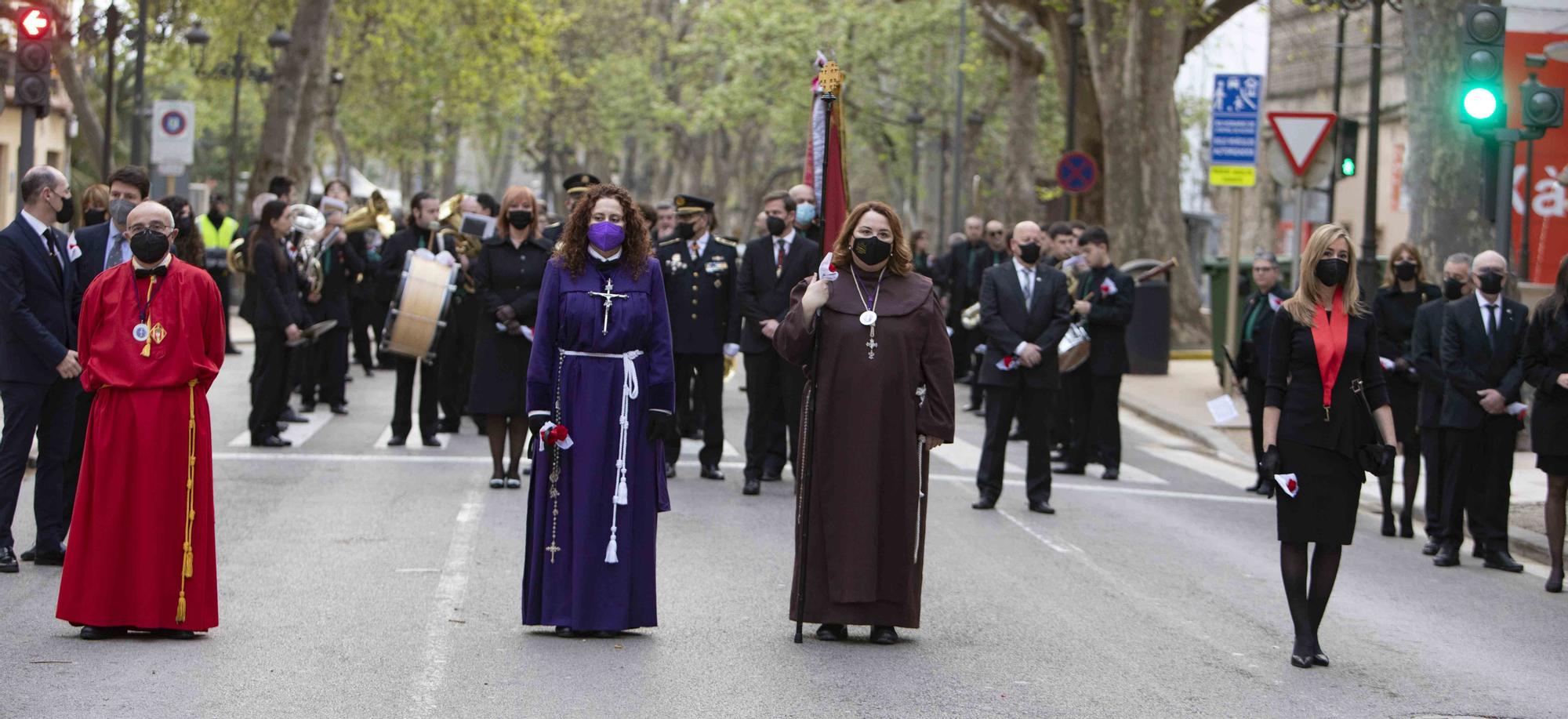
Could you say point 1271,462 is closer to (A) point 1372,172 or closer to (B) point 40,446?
(B) point 40,446

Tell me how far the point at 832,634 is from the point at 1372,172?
49.9 feet

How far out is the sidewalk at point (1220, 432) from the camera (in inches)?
551

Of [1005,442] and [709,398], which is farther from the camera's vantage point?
[709,398]

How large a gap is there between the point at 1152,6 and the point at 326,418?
1531 centimetres

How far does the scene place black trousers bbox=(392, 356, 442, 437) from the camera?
15.9m

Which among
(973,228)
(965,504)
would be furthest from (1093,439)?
(973,228)

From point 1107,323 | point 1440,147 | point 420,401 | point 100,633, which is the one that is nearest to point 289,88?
point 420,401

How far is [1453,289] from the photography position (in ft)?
41.7

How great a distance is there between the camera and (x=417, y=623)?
28.9ft

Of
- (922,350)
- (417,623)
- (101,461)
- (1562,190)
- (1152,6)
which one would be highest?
(1152,6)

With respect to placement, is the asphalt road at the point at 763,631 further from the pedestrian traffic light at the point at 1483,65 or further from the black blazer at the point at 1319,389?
the pedestrian traffic light at the point at 1483,65

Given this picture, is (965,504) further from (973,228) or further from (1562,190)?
(1562,190)

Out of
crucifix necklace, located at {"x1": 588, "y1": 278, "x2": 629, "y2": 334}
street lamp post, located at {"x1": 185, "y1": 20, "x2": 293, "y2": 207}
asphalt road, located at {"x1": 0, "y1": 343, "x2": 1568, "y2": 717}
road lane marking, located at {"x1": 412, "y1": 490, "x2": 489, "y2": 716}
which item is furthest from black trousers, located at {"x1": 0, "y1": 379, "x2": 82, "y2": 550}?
street lamp post, located at {"x1": 185, "y1": 20, "x2": 293, "y2": 207}

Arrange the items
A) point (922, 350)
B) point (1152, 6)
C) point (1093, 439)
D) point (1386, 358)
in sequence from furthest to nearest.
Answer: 1. point (1152, 6)
2. point (1093, 439)
3. point (1386, 358)
4. point (922, 350)
